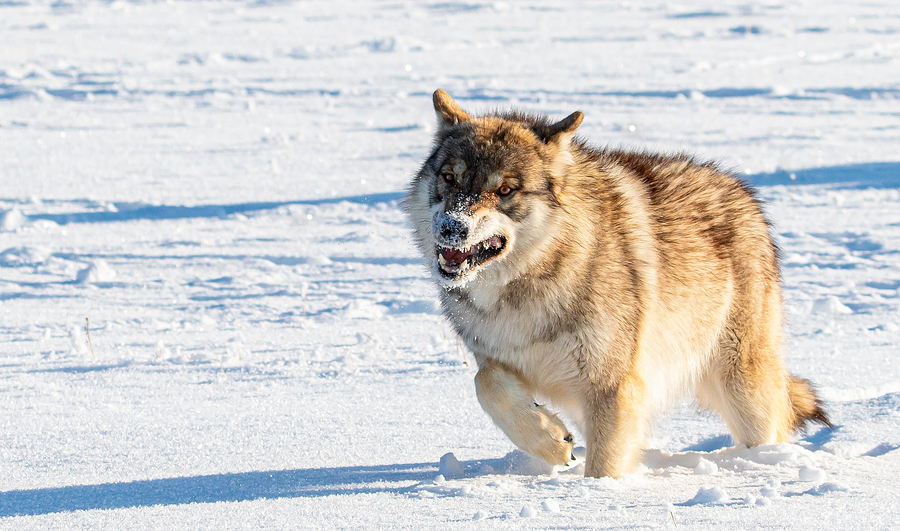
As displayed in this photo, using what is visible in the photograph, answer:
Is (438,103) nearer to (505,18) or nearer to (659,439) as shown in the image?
(659,439)

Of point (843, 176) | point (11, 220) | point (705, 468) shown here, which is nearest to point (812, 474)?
point (705, 468)

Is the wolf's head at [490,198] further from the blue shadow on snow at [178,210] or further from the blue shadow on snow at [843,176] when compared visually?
the blue shadow on snow at [843,176]

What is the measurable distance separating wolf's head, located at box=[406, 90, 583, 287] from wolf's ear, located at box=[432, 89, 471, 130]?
180mm

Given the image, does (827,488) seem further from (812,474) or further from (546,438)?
(546,438)

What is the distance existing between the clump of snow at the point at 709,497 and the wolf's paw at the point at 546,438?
618 millimetres

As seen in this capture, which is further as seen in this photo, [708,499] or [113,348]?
[113,348]

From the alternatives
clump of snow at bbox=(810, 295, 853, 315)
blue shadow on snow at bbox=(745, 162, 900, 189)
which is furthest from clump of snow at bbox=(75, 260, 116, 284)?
blue shadow on snow at bbox=(745, 162, 900, 189)

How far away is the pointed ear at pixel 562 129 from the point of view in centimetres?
373

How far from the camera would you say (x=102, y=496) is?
3098 mm

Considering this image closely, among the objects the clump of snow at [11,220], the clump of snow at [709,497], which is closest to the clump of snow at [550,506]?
the clump of snow at [709,497]

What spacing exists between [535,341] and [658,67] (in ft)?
46.1

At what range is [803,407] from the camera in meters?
4.23

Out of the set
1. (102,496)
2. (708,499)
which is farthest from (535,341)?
(102,496)

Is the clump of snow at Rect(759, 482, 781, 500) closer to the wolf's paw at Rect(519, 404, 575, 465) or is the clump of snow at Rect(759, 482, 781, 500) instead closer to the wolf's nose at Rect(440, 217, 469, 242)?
the wolf's paw at Rect(519, 404, 575, 465)
